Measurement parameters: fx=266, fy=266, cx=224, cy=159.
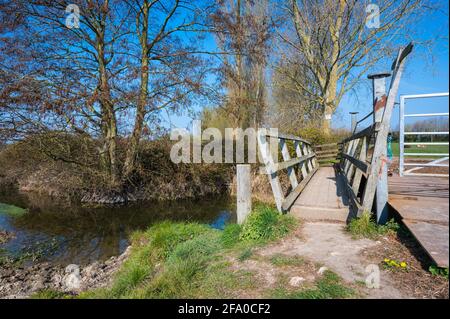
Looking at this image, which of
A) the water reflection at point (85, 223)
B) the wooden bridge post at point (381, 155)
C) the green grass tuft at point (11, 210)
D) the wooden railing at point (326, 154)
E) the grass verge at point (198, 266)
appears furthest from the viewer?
the wooden railing at point (326, 154)

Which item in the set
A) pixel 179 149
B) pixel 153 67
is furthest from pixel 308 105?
pixel 153 67

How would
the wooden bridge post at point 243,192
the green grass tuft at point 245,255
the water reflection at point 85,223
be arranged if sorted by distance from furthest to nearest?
the water reflection at point 85,223 → the wooden bridge post at point 243,192 → the green grass tuft at point 245,255

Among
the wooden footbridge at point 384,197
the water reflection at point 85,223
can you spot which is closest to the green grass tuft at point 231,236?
the wooden footbridge at point 384,197

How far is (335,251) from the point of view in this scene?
2887mm

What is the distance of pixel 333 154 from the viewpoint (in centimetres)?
1314

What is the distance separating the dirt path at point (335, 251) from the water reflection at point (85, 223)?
3.60 metres

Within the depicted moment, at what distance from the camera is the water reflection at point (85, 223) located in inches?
230

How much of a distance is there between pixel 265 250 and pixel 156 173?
9.06 metres

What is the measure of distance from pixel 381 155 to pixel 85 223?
7773 millimetres

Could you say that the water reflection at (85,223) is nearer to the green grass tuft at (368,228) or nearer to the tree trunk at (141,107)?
the tree trunk at (141,107)

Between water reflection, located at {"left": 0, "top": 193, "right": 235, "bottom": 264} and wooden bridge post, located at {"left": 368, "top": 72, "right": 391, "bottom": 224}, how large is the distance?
416 cm

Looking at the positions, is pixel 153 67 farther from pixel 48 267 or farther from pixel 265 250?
pixel 265 250

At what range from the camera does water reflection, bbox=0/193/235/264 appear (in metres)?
5.84

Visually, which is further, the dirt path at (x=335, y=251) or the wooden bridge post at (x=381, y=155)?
the wooden bridge post at (x=381, y=155)
